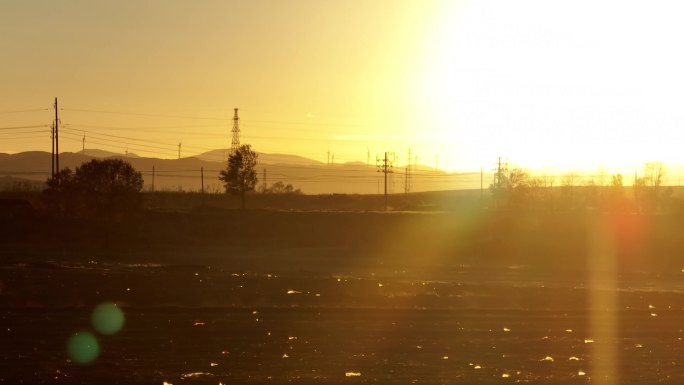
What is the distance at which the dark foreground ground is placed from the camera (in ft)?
67.9

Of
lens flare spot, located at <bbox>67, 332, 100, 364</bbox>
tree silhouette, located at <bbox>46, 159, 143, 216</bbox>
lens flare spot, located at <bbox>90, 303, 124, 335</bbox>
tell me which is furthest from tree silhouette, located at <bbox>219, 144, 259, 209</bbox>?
lens flare spot, located at <bbox>67, 332, 100, 364</bbox>

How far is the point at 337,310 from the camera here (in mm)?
30016

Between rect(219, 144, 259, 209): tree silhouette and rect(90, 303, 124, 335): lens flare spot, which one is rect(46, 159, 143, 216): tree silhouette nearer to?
rect(219, 144, 259, 209): tree silhouette

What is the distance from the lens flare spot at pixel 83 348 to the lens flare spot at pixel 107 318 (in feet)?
2.46

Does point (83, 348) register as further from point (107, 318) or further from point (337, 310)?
point (337, 310)

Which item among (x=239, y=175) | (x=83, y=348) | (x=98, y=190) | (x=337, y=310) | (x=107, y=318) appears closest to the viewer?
(x=83, y=348)

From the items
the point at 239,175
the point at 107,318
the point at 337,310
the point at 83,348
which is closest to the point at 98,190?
the point at 239,175

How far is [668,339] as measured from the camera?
25922mm

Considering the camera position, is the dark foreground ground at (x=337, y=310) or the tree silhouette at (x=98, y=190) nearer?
the dark foreground ground at (x=337, y=310)

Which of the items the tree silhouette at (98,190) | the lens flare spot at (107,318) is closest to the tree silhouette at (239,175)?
the tree silhouette at (98,190)

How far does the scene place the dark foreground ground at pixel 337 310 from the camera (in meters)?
20.7

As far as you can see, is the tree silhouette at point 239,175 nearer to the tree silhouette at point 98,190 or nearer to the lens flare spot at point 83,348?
the tree silhouette at point 98,190

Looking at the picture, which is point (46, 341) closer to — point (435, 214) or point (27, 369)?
point (27, 369)

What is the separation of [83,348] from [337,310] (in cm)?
1000
